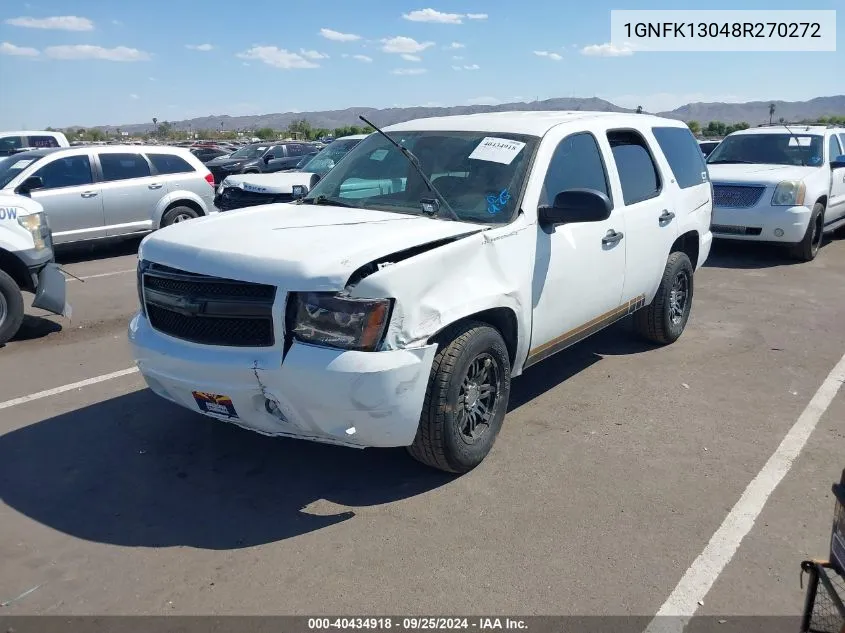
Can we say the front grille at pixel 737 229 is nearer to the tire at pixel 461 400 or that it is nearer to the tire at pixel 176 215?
the tire at pixel 461 400

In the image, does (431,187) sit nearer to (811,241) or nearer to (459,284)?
(459,284)

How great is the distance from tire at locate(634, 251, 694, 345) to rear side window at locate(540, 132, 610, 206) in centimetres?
135

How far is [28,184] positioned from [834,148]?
468 inches

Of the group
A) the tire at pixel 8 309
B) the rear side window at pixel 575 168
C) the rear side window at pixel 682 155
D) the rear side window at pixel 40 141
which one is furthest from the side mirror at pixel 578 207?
the rear side window at pixel 40 141

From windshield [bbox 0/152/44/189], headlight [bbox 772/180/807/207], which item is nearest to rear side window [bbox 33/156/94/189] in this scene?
windshield [bbox 0/152/44/189]

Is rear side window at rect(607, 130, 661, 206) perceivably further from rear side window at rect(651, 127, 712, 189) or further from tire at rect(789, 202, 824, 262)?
tire at rect(789, 202, 824, 262)

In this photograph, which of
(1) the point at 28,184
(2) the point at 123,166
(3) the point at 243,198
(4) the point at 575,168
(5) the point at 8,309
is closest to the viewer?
(4) the point at 575,168

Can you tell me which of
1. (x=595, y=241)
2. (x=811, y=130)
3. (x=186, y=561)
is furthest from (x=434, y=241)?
(x=811, y=130)

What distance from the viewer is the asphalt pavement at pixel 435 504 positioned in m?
3.12

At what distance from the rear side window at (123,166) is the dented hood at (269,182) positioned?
132 cm

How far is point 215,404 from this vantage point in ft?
12.2

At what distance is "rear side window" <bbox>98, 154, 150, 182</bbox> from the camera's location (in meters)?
11.0

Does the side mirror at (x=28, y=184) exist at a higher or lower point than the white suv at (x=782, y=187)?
higher

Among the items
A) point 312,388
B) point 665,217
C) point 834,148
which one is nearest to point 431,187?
point 312,388
